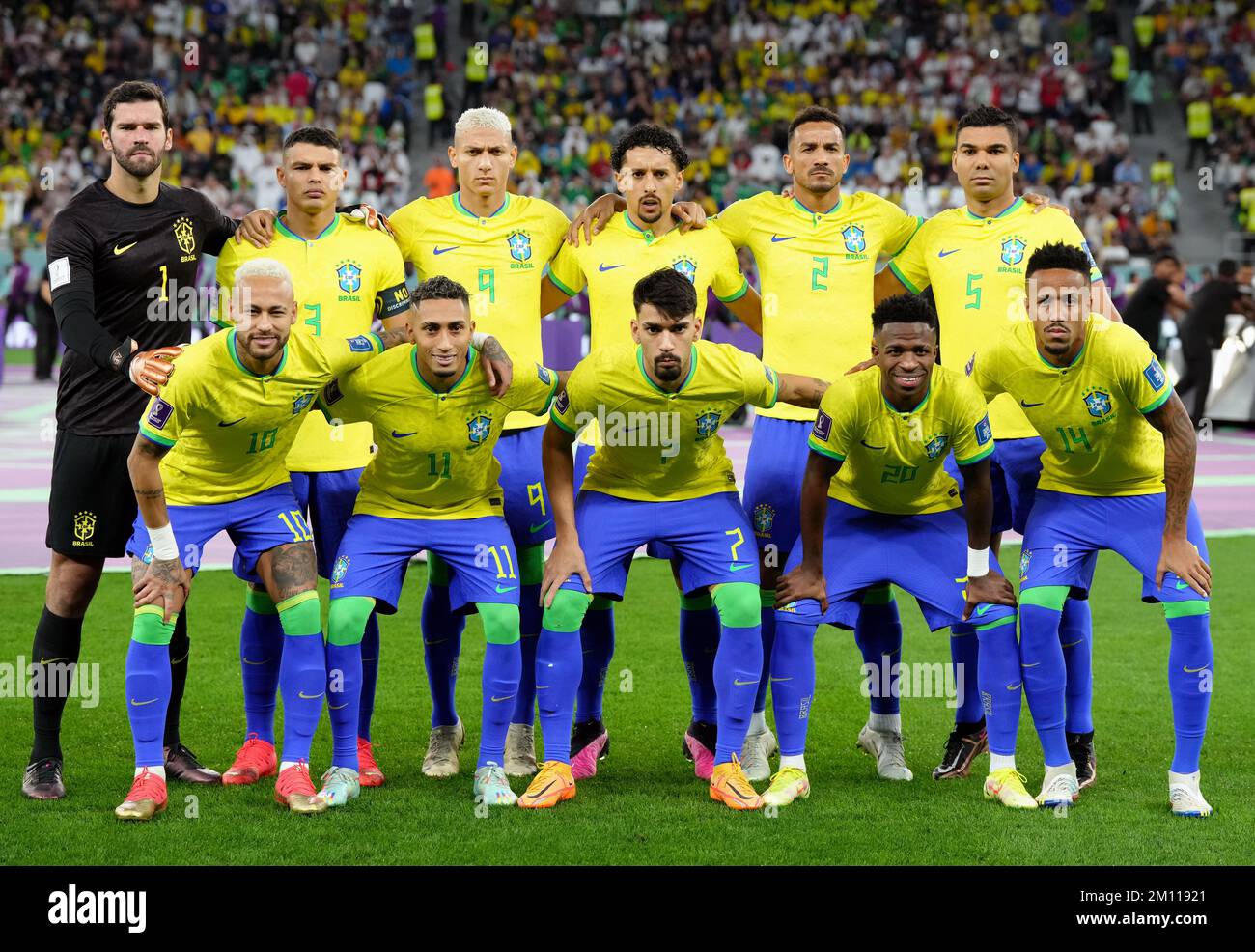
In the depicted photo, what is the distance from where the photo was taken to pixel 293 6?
32.8 m

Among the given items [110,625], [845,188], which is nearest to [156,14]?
[845,188]

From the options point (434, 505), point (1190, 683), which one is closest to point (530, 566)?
point (434, 505)

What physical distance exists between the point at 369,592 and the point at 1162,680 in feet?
14.8

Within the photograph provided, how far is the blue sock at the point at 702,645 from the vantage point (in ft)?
22.3

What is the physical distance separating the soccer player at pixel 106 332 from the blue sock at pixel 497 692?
1.19 m

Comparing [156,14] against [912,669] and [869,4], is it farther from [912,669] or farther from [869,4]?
[912,669]

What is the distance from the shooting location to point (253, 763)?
6379 mm

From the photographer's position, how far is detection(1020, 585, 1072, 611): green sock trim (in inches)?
237

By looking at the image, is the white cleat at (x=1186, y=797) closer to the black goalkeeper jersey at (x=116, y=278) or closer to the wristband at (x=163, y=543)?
the wristband at (x=163, y=543)

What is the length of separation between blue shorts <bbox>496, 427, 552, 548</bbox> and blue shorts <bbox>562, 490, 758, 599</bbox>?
0.38m

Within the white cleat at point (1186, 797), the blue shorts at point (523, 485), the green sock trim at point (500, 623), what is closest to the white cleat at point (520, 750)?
the green sock trim at point (500, 623)

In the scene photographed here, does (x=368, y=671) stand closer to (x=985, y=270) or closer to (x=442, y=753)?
(x=442, y=753)

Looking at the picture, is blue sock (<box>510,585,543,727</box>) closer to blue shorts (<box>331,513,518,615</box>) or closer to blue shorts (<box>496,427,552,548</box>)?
blue shorts (<box>496,427,552,548</box>)

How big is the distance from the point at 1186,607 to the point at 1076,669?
743 millimetres
